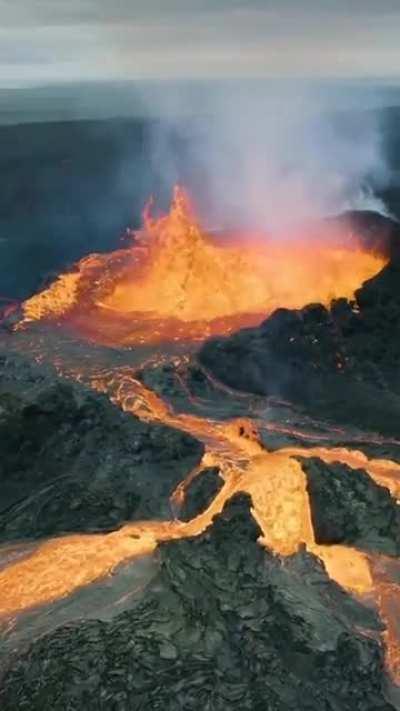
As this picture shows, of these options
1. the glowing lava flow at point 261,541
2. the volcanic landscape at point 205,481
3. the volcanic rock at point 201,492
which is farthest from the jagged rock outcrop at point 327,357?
the volcanic rock at point 201,492

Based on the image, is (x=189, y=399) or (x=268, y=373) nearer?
(x=189, y=399)

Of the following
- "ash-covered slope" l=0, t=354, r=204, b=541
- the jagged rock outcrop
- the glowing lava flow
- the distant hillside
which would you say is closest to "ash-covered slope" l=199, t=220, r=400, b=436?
the jagged rock outcrop

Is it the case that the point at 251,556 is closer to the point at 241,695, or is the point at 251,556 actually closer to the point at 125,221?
the point at 241,695

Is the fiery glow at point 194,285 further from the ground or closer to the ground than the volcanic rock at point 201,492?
further from the ground

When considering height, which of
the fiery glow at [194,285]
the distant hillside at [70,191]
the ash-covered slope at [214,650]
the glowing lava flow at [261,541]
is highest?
the distant hillside at [70,191]

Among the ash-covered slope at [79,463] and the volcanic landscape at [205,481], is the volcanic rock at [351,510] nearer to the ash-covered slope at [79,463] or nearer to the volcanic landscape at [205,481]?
the volcanic landscape at [205,481]

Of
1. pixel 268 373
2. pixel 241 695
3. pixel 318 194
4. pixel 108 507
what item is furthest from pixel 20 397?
pixel 318 194

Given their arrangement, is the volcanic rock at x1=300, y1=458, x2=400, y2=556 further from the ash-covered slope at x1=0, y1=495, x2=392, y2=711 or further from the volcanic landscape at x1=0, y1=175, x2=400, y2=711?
the ash-covered slope at x1=0, y1=495, x2=392, y2=711

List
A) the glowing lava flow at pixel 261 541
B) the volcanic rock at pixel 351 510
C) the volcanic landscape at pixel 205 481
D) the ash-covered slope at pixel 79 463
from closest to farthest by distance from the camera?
the volcanic landscape at pixel 205 481 → the glowing lava flow at pixel 261 541 → the volcanic rock at pixel 351 510 → the ash-covered slope at pixel 79 463

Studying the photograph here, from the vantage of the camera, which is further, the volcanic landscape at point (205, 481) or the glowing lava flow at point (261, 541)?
the glowing lava flow at point (261, 541)
